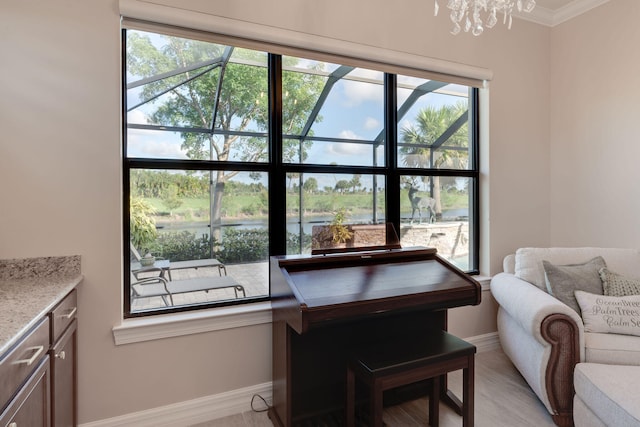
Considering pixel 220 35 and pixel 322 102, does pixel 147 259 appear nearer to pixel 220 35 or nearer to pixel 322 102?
pixel 220 35

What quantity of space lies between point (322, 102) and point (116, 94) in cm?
131

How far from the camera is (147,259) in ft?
6.86

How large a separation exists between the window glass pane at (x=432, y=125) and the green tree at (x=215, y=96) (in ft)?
→ 2.83

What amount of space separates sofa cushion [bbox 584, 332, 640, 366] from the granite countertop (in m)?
2.69

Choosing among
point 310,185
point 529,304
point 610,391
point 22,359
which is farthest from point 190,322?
point 610,391

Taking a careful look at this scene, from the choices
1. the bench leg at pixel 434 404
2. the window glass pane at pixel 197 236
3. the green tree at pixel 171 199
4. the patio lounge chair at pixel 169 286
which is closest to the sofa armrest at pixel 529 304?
the bench leg at pixel 434 404

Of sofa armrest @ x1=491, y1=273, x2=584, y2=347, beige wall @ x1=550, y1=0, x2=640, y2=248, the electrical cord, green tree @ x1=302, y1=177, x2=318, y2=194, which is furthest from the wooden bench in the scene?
beige wall @ x1=550, y1=0, x2=640, y2=248

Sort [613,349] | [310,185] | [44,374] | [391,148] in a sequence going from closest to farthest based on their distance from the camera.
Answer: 1. [44,374]
2. [613,349]
3. [310,185]
4. [391,148]

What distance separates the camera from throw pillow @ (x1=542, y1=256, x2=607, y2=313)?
2242 mm

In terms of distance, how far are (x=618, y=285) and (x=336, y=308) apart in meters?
1.99

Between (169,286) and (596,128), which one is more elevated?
(596,128)

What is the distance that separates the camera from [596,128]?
9.61 ft

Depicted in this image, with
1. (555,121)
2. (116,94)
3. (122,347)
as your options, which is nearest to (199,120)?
(116,94)

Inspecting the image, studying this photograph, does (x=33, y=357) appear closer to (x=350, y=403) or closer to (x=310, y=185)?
(x=350, y=403)
